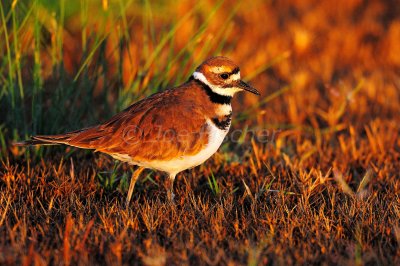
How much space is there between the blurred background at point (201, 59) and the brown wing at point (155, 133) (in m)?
0.98

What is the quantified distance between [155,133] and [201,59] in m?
1.91

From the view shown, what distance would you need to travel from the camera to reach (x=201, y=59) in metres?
6.34

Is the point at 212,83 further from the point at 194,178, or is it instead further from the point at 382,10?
the point at 382,10

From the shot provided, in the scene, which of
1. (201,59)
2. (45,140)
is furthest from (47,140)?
(201,59)

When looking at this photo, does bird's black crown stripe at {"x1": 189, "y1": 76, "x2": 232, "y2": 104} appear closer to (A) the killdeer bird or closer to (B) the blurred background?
(A) the killdeer bird

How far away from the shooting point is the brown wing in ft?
15.0

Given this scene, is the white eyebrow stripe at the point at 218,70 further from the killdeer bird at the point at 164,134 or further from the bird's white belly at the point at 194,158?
the bird's white belly at the point at 194,158

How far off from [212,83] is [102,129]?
0.91 meters

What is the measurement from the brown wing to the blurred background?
38.8 inches

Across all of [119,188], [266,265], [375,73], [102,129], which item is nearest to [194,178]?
[119,188]

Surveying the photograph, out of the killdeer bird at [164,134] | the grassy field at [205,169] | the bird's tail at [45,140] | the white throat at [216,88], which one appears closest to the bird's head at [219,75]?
the white throat at [216,88]

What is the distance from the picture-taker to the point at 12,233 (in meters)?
3.82

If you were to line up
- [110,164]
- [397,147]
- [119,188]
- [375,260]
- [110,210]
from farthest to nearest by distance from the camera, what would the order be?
1. [397,147]
2. [110,164]
3. [119,188]
4. [110,210]
5. [375,260]

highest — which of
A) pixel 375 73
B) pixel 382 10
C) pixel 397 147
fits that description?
pixel 382 10
